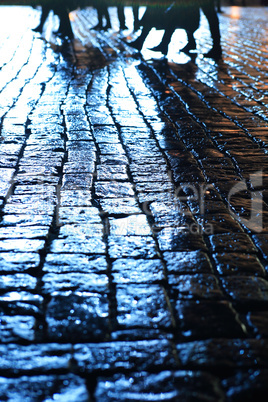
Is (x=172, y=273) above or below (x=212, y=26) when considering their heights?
below

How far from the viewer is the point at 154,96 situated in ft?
20.6

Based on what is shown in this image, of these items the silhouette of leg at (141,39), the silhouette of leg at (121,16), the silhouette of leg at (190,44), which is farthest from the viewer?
the silhouette of leg at (121,16)

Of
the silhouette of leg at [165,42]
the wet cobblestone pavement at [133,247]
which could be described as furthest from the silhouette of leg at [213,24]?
the wet cobblestone pavement at [133,247]

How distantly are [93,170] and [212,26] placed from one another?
5.94 metres

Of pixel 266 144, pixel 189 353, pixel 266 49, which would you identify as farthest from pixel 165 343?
pixel 266 49

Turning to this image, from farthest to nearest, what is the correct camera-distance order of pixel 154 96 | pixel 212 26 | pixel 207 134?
1. pixel 212 26
2. pixel 154 96
3. pixel 207 134

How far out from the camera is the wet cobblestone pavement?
1.86 meters

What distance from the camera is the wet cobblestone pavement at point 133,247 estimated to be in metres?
1.86

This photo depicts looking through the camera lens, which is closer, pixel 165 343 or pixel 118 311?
pixel 165 343

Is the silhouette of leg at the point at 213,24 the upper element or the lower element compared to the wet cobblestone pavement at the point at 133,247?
upper

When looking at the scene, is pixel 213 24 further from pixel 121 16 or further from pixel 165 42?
pixel 121 16

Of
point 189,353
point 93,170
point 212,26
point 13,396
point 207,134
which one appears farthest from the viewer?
point 212,26

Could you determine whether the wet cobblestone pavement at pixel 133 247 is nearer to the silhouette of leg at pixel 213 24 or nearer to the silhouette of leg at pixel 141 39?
the silhouette of leg at pixel 213 24

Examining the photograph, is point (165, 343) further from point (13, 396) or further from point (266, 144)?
point (266, 144)
